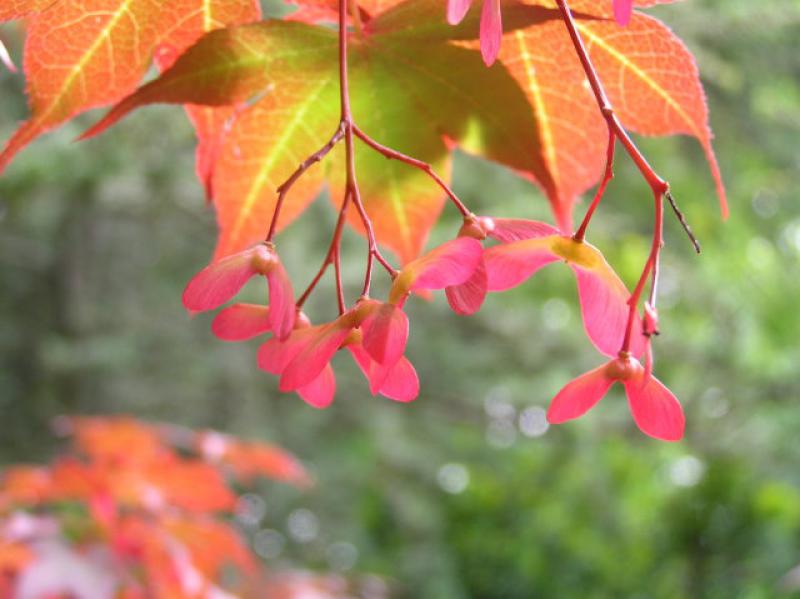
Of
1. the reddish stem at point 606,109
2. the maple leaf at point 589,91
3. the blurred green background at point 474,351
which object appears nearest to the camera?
the reddish stem at point 606,109

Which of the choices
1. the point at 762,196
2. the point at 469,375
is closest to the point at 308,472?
A: the point at 469,375

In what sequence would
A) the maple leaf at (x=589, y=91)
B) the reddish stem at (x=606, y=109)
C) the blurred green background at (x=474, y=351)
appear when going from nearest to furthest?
the reddish stem at (x=606, y=109), the maple leaf at (x=589, y=91), the blurred green background at (x=474, y=351)

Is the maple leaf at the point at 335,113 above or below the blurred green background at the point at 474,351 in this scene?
above

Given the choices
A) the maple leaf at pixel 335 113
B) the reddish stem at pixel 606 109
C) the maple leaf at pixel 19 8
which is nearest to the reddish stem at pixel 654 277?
the reddish stem at pixel 606 109

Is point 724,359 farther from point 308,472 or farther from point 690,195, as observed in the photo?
point 308,472

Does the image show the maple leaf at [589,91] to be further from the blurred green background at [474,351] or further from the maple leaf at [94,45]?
the blurred green background at [474,351]

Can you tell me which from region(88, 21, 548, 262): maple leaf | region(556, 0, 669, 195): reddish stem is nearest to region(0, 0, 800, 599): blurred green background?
region(88, 21, 548, 262): maple leaf
